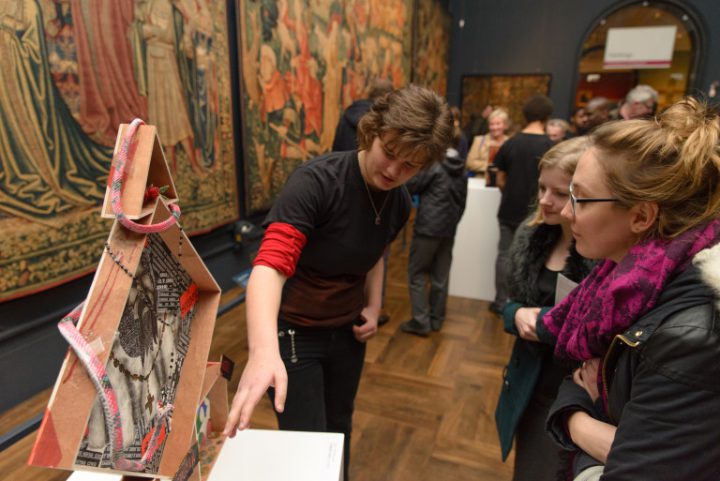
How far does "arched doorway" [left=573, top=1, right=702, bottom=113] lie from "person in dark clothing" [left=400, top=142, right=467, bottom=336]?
22.3 feet

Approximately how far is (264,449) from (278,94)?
3.22 meters

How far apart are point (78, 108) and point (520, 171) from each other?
2873 millimetres

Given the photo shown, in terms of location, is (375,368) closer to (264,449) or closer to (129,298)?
(264,449)

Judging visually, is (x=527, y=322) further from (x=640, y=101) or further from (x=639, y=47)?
(x=639, y=47)

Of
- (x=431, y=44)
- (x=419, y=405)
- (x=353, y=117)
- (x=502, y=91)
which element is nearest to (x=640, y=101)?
(x=353, y=117)

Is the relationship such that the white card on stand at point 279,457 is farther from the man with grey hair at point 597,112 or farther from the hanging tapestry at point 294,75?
the man with grey hair at point 597,112

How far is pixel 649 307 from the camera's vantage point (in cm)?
73

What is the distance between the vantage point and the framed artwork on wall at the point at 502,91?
8.67 m

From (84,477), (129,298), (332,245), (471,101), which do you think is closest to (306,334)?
(332,245)

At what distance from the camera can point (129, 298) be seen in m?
0.61

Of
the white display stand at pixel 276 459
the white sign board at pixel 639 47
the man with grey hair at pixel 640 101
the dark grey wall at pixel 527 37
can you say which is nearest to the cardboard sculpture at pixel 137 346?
the white display stand at pixel 276 459

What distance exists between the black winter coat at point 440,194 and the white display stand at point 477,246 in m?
0.73

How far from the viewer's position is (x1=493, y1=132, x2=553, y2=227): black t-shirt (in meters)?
3.28

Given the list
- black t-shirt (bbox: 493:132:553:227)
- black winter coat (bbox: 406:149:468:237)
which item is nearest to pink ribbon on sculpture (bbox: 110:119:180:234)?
black winter coat (bbox: 406:149:468:237)
